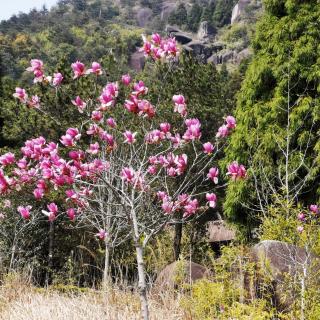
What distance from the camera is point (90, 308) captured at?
4484mm

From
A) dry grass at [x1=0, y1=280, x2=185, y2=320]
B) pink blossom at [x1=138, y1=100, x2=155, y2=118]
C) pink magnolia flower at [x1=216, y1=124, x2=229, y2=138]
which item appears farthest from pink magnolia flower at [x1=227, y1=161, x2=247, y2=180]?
dry grass at [x1=0, y1=280, x2=185, y2=320]

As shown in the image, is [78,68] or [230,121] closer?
[78,68]

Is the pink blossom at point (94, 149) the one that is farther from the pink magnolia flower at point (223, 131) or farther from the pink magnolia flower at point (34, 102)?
the pink magnolia flower at point (223, 131)

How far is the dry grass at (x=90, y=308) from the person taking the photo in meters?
4.25

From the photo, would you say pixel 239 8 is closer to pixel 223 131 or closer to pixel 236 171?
pixel 223 131

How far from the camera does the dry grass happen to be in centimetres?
425

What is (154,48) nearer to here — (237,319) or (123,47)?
(237,319)

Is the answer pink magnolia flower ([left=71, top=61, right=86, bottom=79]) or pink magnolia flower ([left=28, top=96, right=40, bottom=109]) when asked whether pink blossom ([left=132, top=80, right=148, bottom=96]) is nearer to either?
pink magnolia flower ([left=71, top=61, right=86, bottom=79])

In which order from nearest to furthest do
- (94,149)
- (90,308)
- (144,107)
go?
(144,107) < (94,149) < (90,308)

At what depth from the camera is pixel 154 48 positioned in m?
3.37

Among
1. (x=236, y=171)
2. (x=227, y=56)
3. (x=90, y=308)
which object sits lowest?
(x=90, y=308)

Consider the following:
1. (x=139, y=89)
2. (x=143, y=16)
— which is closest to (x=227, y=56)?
(x=143, y=16)

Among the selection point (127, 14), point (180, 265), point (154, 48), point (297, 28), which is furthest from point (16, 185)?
point (127, 14)

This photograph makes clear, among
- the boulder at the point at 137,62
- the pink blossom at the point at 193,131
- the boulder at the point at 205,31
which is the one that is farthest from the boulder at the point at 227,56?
the pink blossom at the point at 193,131
